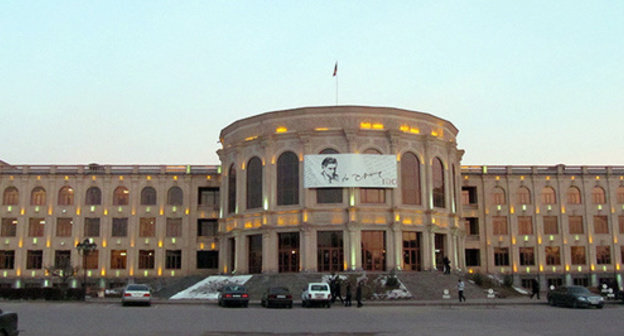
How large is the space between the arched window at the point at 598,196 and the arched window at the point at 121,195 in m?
52.6

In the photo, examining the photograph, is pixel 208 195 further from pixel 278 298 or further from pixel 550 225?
pixel 550 225

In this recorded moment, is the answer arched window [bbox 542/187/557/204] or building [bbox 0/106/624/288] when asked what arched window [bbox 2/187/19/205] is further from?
arched window [bbox 542/187/557/204]

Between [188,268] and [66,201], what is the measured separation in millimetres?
15462

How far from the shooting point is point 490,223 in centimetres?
7194

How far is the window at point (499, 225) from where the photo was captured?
7212cm

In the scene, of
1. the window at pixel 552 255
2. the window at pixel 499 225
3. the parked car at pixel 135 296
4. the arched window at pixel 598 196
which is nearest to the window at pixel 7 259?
the parked car at pixel 135 296

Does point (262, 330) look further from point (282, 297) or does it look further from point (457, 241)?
point (457, 241)

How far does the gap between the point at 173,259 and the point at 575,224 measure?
4525cm

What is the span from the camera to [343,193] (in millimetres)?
56375

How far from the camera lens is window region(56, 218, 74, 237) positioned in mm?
69625

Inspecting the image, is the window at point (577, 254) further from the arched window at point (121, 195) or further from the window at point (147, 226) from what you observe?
the arched window at point (121, 195)

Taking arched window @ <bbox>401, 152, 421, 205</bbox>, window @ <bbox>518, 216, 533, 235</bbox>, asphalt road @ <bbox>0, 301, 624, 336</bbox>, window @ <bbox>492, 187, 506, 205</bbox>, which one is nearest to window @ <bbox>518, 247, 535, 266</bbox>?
window @ <bbox>518, 216, 533, 235</bbox>

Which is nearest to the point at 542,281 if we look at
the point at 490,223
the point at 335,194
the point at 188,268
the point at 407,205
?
the point at 490,223

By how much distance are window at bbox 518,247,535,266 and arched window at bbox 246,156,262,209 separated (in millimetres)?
31472
